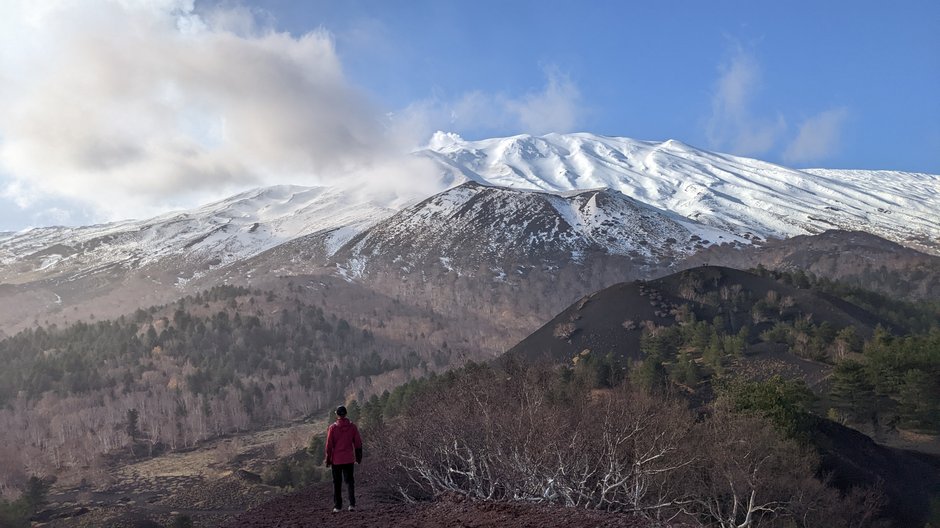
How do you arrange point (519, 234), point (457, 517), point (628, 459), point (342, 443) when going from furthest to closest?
1. point (519, 234)
2. point (628, 459)
3. point (342, 443)
4. point (457, 517)

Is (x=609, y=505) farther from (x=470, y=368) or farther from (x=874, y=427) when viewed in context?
(x=874, y=427)

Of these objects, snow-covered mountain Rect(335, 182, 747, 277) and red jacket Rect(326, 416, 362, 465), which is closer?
red jacket Rect(326, 416, 362, 465)

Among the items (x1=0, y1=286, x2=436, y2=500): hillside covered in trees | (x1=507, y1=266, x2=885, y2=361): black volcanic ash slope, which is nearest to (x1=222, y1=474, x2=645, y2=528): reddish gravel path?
(x1=507, y1=266, x2=885, y2=361): black volcanic ash slope

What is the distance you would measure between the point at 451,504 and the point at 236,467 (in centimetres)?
4011

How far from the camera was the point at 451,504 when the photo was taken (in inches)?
465

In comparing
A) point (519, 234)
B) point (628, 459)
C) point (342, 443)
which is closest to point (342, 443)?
point (342, 443)

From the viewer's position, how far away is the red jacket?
11.0 metres

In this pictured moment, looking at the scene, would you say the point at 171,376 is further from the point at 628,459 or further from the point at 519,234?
the point at 519,234

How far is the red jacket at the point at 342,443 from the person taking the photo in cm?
1102

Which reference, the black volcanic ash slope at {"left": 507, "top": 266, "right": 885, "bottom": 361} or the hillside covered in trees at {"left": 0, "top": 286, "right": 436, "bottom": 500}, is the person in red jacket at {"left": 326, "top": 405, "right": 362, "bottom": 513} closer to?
the black volcanic ash slope at {"left": 507, "top": 266, "right": 885, "bottom": 361}

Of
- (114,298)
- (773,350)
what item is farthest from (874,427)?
(114,298)

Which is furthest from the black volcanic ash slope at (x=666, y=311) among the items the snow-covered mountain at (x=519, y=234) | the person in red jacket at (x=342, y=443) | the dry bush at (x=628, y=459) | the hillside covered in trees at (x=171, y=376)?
the snow-covered mountain at (x=519, y=234)

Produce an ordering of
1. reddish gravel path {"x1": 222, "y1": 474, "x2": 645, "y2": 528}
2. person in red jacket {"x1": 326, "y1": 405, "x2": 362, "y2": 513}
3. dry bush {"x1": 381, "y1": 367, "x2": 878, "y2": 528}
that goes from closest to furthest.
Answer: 1. reddish gravel path {"x1": 222, "y1": 474, "x2": 645, "y2": 528}
2. person in red jacket {"x1": 326, "y1": 405, "x2": 362, "y2": 513}
3. dry bush {"x1": 381, "y1": 367, "x2": 878, "y2": 528}

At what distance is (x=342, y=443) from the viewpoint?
1108cm
